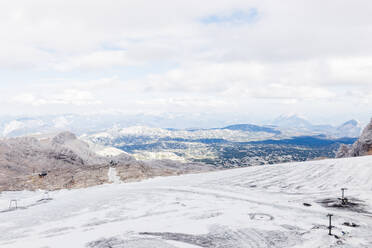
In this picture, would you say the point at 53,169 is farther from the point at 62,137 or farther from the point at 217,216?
the point at 62,137

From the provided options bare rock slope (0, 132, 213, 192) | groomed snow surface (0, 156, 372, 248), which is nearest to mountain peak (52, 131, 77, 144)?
bare rock slope (0, 132, 213, 192)

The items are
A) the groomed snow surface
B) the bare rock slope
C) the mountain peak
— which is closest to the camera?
the groomed snow surface

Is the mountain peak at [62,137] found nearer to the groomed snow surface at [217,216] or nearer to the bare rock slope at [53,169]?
the bare rock slope at [53,169]

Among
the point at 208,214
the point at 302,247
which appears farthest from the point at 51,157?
the point at 302,247

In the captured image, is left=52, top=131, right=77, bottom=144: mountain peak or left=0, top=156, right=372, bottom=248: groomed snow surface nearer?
left=0, top=156, right=372, bottom=248: groomed snow surface

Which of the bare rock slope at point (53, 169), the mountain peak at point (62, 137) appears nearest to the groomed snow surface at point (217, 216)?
the bare rock slope at point (53, 169)

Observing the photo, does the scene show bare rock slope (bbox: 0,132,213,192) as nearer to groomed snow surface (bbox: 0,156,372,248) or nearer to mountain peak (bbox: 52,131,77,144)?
mountain peak (bbox: 52,131,77,144)

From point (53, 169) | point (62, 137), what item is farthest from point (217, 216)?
point (62, 137)
